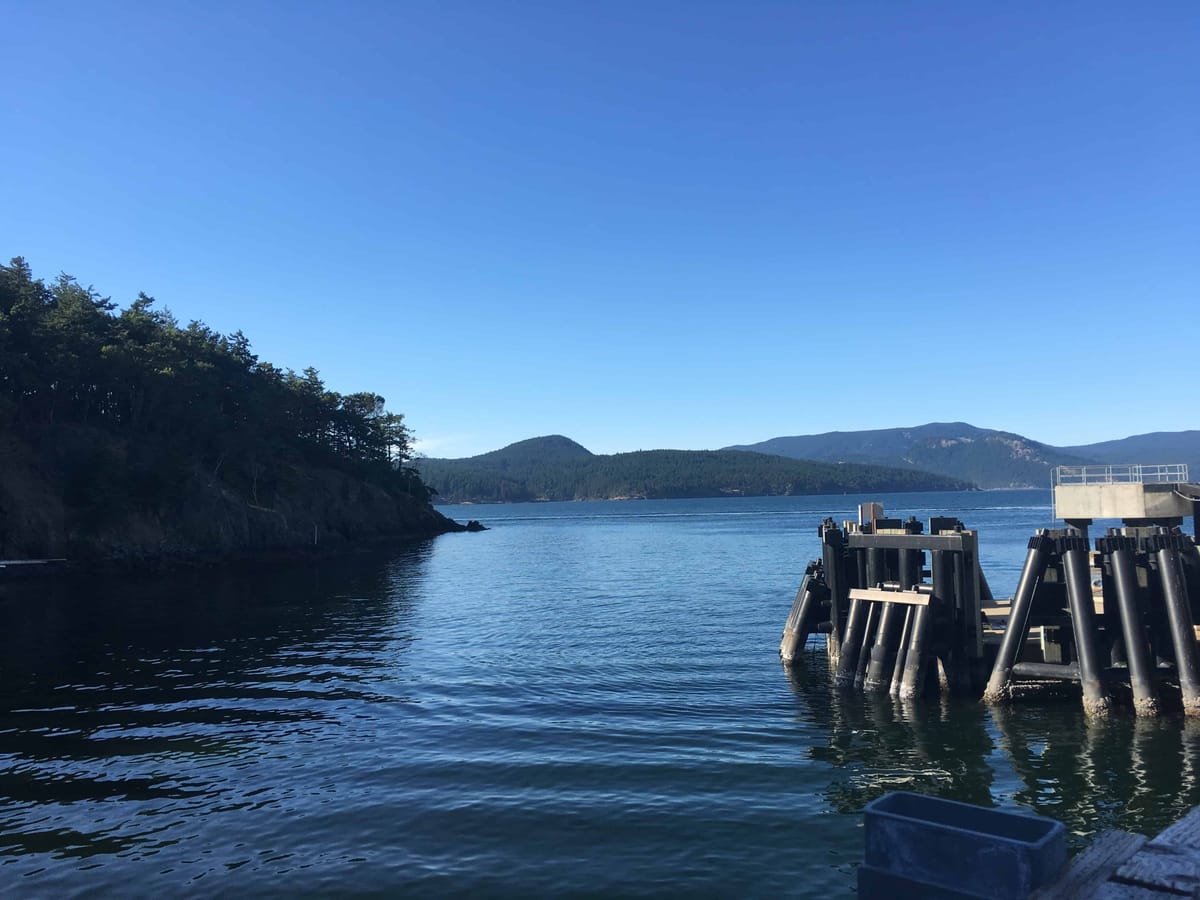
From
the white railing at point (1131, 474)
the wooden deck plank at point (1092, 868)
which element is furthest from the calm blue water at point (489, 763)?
the white railing at point (1131, 474)

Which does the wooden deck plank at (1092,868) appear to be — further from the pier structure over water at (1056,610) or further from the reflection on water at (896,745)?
the pier structure over water at (1056,610)

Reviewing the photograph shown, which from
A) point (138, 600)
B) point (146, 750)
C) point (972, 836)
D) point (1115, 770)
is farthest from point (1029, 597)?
point (138, 600)

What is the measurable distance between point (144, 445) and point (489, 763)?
70527 mm

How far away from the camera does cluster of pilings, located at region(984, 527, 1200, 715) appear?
57.9 ft

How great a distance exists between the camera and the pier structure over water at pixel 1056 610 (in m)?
18.0

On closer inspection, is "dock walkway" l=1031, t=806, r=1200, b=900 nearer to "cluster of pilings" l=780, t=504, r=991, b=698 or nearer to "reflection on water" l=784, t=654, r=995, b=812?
"reflection on water" l=784, t=654, r=995, b=812

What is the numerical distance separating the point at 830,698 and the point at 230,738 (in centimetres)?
1468

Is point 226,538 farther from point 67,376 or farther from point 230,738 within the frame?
point 230,738

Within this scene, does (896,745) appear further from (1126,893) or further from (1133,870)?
(1126,893)

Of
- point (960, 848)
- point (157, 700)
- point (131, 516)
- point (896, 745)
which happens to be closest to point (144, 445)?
point (131, 516)

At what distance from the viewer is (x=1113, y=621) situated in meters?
19.1

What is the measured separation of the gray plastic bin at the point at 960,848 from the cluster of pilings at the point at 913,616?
1486 cm

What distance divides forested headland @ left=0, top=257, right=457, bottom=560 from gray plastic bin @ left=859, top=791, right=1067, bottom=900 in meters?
68.3

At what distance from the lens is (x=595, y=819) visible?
43.4 ft
